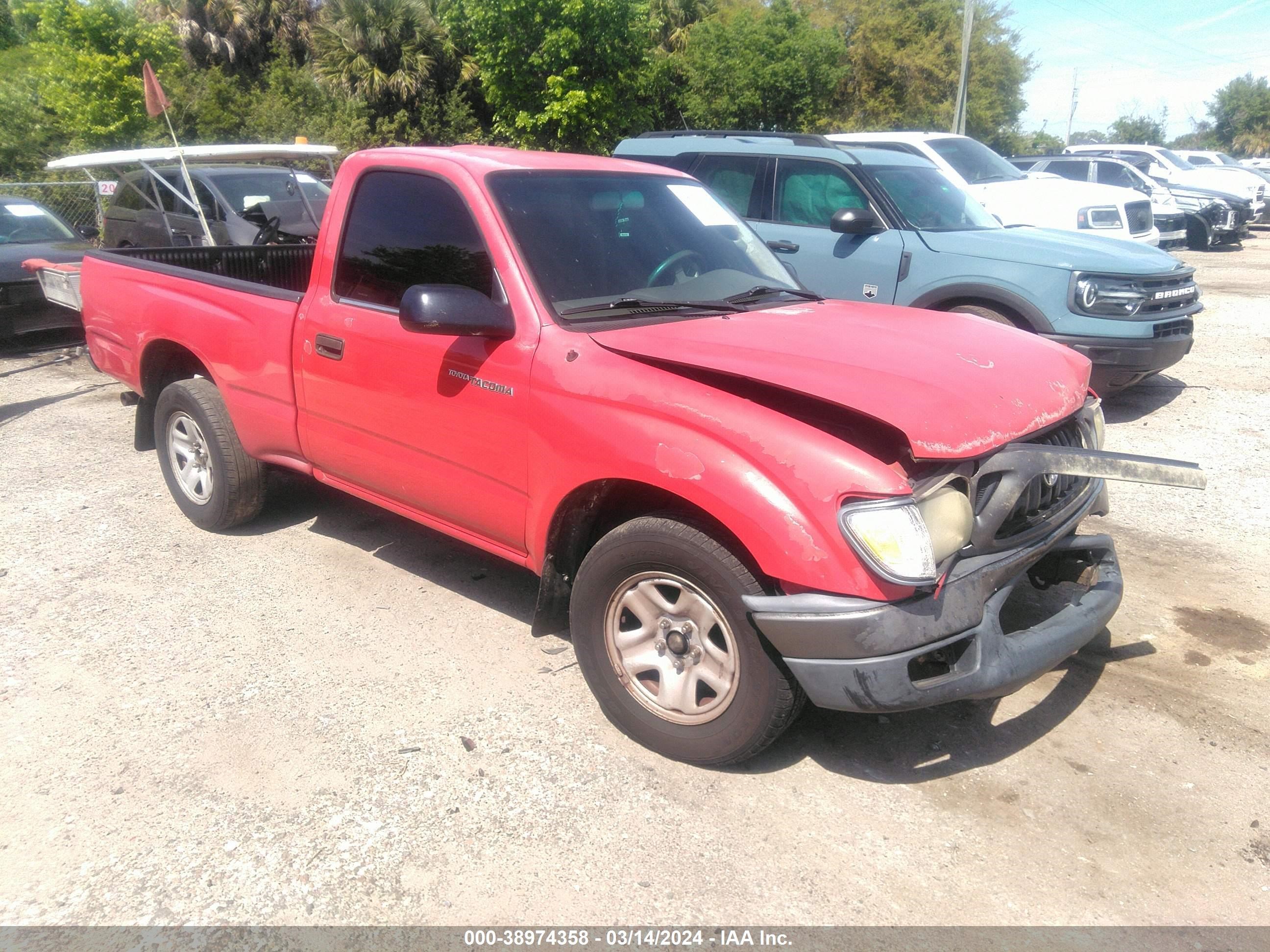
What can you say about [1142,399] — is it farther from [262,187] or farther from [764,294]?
[262,187]

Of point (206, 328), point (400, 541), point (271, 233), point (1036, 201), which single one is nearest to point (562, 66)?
point (1036, 201)

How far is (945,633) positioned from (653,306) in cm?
162

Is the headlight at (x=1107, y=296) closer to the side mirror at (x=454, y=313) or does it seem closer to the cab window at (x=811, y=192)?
the cab window at (x=811, y=192)

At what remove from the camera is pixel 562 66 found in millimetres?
24797

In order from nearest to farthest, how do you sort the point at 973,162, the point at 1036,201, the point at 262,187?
the point at 262,187 → the point at 1036,201 → the point at 973,162

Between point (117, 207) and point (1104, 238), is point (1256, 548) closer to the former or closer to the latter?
point (1104, 238)

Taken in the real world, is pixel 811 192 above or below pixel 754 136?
below

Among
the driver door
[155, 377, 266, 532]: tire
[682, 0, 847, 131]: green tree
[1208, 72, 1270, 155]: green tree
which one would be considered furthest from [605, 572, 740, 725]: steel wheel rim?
[1208, 72, 1270, 155]: green tree

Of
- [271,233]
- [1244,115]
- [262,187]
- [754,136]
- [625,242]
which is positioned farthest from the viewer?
[1244,115]

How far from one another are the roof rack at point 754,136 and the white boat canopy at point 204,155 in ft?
11.0

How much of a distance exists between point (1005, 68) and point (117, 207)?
32247 mm

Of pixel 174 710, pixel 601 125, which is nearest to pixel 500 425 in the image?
pixel 174 710

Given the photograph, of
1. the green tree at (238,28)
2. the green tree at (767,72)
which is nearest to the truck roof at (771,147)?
the green tree at (767,72)

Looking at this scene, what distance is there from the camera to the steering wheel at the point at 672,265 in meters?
3.84
